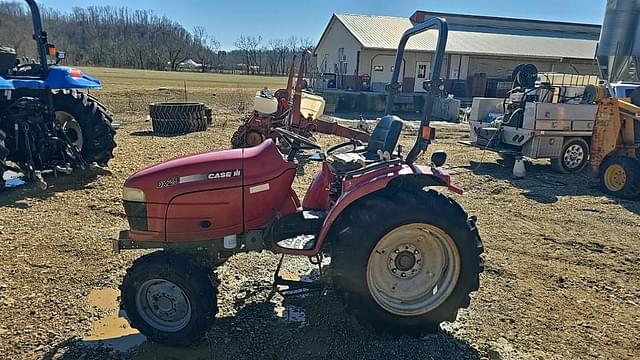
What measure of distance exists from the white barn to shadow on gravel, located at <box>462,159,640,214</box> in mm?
15168

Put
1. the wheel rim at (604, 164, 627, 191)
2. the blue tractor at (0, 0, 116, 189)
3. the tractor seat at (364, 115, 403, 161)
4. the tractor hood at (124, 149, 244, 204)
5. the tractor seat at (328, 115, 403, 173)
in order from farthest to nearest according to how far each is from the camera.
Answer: the wheel rim at (604, 164, 627, 191)
the blue tractor at (0, 0, 116, 189)
the tractor seat at (364, 115, 403, 161)
the tractor seat at (328, 115, 403, 173)
the tractor hood at (124, 149, 244, 204)

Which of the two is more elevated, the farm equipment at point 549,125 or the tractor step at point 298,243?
the farm equipment at point 549,125

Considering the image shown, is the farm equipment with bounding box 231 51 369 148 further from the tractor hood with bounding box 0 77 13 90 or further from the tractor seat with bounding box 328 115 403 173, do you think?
the tractor seat with bounding box 328 115 403 173

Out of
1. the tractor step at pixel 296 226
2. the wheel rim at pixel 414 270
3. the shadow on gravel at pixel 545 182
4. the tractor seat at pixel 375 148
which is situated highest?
the tractor seat at pixel 375 148

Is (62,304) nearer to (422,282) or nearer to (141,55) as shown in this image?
(422,282)

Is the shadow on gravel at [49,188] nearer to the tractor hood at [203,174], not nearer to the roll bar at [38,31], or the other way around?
the roll bar at [38,31]

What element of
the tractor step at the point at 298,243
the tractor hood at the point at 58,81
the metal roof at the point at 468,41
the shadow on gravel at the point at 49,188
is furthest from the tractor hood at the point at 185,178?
the metal roof at the point at 468,41

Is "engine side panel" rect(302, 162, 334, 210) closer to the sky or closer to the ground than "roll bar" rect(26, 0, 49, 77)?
closer to the ground

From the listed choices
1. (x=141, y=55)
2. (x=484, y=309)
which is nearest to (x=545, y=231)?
(x=484, y=309)

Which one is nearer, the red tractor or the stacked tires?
the red tractor

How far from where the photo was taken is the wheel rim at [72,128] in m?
7.11

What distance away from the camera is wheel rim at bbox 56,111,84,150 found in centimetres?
711

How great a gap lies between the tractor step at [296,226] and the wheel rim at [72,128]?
535 centimetres

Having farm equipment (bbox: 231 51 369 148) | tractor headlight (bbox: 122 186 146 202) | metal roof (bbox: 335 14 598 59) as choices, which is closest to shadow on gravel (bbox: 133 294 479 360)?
tractor headlight (bbox: 122 186 146 202)
